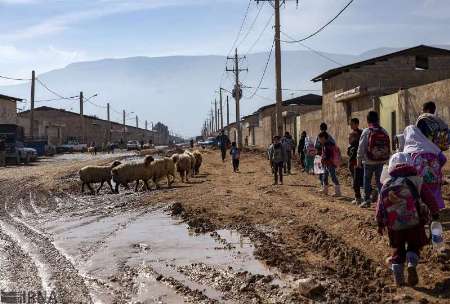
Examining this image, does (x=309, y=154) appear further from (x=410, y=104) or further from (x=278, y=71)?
(x=278, y=71)

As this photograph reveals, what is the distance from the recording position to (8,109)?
2437 inches

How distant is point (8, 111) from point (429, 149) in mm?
59409

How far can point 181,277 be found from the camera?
23.9 feet

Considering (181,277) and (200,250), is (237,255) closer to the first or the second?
(200,250)

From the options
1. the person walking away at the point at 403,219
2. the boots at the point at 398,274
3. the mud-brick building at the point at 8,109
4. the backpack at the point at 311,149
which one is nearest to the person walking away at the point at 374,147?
the person walking away at the point at 403,219

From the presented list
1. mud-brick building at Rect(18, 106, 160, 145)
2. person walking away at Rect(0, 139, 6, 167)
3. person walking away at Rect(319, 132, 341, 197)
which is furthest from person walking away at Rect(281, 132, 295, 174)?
mud-brick building at Rect(18, 106, 160, 145)

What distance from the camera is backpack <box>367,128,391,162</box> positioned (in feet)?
33.7

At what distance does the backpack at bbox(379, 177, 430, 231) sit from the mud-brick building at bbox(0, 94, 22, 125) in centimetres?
5733

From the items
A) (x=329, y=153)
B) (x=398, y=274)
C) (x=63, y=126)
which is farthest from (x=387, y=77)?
(x=63, y=126)

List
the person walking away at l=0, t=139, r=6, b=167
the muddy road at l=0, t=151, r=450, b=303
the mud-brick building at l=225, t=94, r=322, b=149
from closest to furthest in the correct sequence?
the muddy road at l=0, t=151, r=450, b=303
the person walking away at l=0, t=139, r=6, b=167
the mud-brick building at l=225, t=94, r=322, b=149

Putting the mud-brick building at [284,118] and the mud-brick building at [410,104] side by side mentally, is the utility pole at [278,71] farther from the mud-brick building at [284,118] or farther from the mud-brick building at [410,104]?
the mud-brick building at [284,118]

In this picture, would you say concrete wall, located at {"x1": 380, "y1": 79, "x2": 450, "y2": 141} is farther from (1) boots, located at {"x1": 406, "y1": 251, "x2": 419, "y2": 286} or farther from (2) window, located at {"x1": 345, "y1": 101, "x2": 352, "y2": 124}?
(1) boots, located at {"x1": 406, "y1": 251, "x2": 419, "y2": 286}

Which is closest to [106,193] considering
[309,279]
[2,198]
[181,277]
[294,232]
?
[2,198]

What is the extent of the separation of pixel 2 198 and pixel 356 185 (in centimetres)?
1099
